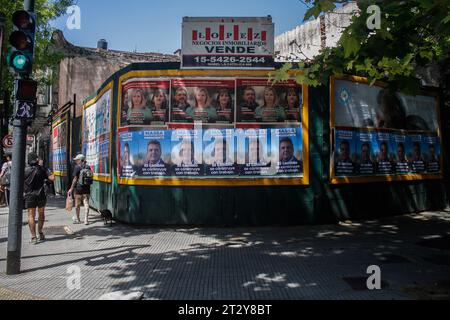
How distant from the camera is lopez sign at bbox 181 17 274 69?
35.2ft

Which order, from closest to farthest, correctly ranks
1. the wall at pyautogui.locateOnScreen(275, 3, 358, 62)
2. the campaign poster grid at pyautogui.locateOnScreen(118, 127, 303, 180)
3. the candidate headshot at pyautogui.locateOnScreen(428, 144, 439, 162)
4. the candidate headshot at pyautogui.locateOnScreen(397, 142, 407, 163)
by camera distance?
the campaign poster grid at pyautogui.locateOnScreen(118, 127, 303, 180) → the candidate headshot at pyautogui.locateOnScreen(397, 142, 407, 163) → the candidate headshot at pyautogui.locateOnScreen(428, 144, 439, 162) → the wall at pyautogui.locateOnScreen(275, 3, 358, 62)

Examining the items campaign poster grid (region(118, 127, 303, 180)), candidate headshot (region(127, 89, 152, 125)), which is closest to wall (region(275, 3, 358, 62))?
campaign poster grid (region(118, 127, 303, 180))

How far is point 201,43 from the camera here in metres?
10.8

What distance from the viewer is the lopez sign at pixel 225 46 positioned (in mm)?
10727

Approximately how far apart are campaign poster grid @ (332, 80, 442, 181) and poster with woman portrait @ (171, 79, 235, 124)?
2.96 metres

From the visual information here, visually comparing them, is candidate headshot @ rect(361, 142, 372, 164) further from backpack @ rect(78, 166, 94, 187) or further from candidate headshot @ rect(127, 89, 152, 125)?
backpack @ rect(78, 166, 94, 187)

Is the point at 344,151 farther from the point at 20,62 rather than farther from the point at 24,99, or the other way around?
the point at 20,62

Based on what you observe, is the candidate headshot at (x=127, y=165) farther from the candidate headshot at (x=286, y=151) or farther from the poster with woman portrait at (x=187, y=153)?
the candidate headshot at (x=286, y=151)

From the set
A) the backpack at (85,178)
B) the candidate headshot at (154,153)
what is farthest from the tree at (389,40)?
the backpack at (85,178)

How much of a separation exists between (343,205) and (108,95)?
24.7ft

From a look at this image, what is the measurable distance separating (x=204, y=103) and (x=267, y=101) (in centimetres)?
166

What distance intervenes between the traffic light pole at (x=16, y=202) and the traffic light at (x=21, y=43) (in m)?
0.63

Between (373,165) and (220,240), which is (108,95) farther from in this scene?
(373,165)
